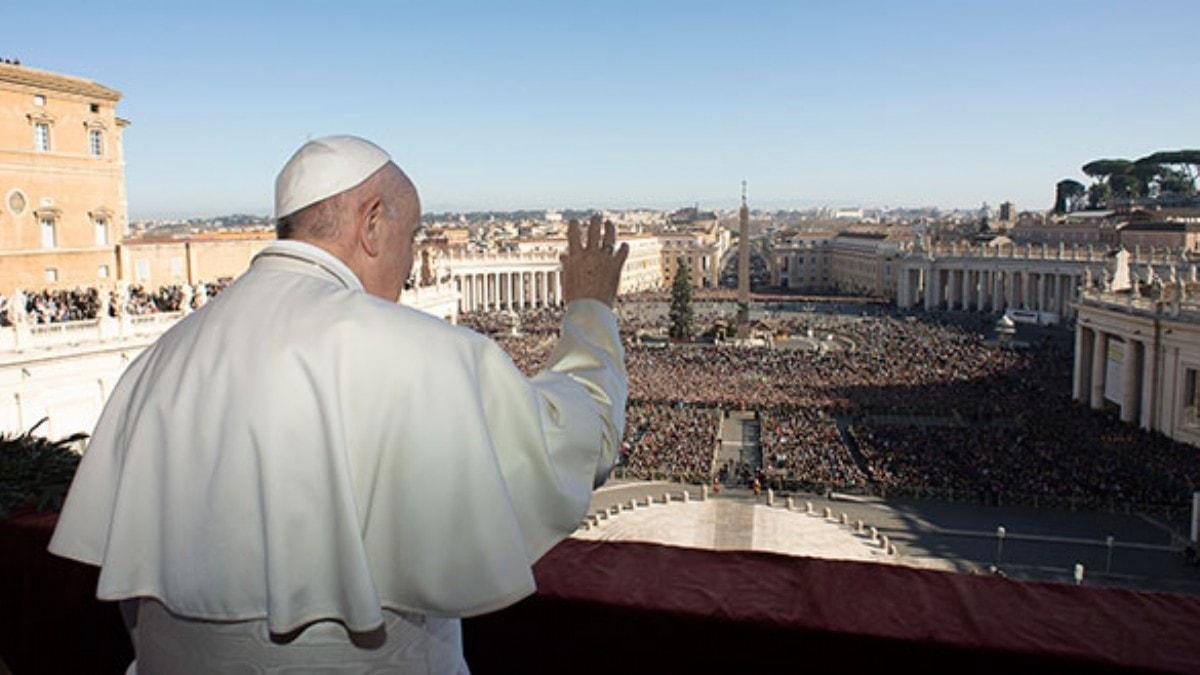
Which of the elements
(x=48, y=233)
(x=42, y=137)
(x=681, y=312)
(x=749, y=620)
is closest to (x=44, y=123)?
(x=42, y=137)

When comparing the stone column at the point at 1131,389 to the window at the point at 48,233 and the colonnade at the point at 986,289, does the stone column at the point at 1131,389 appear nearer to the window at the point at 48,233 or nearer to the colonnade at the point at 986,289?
the window at the point at 48,233

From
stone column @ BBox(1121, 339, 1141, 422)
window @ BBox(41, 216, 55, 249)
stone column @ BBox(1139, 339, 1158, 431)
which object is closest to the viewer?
window @ BBox(41, 216, 55, 249)

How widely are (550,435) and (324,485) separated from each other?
35 cm

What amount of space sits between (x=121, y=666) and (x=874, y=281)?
88323 millimetres

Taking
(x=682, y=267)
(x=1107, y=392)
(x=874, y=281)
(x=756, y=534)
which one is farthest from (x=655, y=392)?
(x=874, y=281)

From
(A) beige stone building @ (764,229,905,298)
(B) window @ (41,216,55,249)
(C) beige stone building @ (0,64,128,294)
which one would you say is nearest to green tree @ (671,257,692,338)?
(C) beige stone building @ (0,64,128,294)

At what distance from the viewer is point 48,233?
66.5ft

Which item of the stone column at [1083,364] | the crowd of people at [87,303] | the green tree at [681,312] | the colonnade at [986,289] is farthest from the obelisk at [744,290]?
the crowd of people at [87,303]

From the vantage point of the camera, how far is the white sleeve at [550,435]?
4.92 feet

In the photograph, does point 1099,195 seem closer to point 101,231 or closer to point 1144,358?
point 1144,358

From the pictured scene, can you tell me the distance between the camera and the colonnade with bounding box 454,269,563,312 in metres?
74.9

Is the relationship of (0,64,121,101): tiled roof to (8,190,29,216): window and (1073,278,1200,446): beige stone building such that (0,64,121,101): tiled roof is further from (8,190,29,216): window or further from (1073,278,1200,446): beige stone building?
(1073,278,1200,446): beige stone building

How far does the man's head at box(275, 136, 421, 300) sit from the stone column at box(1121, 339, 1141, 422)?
100ft

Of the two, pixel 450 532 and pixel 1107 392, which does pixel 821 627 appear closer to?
pixel 450 532
